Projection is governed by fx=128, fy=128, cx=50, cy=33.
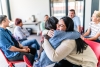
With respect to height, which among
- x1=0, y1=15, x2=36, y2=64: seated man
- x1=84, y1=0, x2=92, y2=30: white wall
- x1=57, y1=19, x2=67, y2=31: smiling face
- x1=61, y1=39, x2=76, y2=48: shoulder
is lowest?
x1=0, y1=15, x2=36, y2=64: seated man

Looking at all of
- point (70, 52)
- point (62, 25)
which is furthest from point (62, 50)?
point (62, 25)

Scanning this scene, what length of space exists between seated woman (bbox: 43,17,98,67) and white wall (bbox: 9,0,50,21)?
151 inches

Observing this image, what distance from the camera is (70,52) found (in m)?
1.21

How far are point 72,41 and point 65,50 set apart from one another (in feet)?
0.37

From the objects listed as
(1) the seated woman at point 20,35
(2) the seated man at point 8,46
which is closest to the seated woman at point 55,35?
(2) the seated man at point 8,46

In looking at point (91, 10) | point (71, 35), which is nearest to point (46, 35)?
point (71, 35)

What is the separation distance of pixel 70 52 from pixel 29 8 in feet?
14.1

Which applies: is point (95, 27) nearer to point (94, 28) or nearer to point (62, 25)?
point (94, 28)

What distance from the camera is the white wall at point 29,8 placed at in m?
5.05

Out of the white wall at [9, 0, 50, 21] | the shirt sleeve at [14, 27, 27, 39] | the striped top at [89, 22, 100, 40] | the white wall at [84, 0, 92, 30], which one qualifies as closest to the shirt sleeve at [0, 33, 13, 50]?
the shirt sleeve at [14, 27, 27, 39]

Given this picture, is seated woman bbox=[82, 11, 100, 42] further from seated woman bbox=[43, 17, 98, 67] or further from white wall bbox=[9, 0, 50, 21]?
white wall bbox=[9, 0, 50, 21]

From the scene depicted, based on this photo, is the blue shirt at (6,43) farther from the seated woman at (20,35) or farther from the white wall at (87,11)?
the white wall at (87,11)

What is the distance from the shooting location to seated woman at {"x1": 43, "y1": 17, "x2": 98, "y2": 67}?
118 cm

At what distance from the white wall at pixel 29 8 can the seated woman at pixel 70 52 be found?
3841mm
